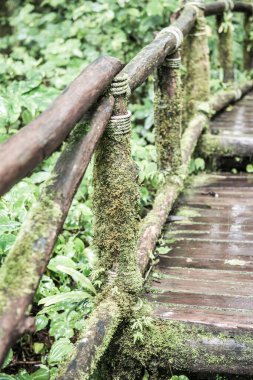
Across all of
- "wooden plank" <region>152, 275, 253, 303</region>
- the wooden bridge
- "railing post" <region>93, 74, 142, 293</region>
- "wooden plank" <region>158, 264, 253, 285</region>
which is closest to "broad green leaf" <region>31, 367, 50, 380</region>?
the wooden bridge

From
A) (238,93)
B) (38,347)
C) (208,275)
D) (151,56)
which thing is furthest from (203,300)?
(238,93)

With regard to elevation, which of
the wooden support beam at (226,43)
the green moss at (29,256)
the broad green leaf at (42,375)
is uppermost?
the green moss at (29,256)

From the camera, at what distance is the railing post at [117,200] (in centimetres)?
213

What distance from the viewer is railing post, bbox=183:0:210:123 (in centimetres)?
439

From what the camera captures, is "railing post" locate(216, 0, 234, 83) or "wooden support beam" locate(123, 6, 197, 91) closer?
"wooden support beam" locate(123, 6, 197, 91)

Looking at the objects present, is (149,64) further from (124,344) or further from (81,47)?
(81,47)

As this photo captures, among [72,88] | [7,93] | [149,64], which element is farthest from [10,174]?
[7,93]

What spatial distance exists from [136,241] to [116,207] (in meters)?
0.22

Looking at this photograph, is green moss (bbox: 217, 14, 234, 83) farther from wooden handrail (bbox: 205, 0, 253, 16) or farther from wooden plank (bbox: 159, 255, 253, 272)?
wooden plank (bbox: 159, 255, 253, 272)

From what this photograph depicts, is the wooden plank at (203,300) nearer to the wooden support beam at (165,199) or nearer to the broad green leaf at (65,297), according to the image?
the wooden support beam at (165,199)

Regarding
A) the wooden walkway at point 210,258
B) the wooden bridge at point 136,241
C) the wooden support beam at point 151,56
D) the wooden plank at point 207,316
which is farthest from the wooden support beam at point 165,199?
the wooden support beam at point 151,56

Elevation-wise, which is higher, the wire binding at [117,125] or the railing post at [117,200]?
the wire binding at [117,125]

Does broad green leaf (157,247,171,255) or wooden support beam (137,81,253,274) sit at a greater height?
wooden support beam (137,81,253,274)

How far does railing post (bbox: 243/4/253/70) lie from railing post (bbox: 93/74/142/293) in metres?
4.90
